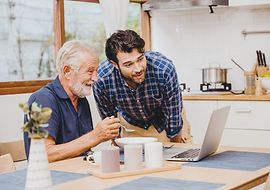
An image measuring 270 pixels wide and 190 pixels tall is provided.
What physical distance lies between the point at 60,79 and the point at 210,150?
0.84 metres

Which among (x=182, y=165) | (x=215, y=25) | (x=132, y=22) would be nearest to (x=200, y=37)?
(x=215, y=25)

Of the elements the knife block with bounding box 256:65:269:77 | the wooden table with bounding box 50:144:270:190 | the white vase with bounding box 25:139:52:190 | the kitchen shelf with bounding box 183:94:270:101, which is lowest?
the wooden table with bounding box 50:144:270:190

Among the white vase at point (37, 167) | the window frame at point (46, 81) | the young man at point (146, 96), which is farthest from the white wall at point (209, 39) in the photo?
the white vase at point (37, 167)

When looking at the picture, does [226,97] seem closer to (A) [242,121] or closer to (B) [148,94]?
(A) [242,121]

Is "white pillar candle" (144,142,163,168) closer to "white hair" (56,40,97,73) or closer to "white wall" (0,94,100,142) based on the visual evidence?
"white hair" (56,40,97,73)

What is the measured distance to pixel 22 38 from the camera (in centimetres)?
414

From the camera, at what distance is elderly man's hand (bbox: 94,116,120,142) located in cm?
262

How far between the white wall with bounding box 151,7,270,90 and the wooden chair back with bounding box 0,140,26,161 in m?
2.69

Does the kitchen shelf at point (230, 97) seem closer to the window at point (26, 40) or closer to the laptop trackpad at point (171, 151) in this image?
the window at point (26, 40)

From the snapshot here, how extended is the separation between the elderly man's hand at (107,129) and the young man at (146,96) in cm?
45

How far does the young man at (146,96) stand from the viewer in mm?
3180

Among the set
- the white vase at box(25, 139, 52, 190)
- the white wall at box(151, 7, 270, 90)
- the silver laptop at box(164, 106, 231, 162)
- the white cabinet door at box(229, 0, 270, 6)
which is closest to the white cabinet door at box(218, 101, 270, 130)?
the white wall at box(151, 7, 270, 90)

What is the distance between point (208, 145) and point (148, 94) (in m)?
0.71

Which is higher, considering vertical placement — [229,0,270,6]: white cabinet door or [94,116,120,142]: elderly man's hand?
[229,0,270,6]: white cabinet door
